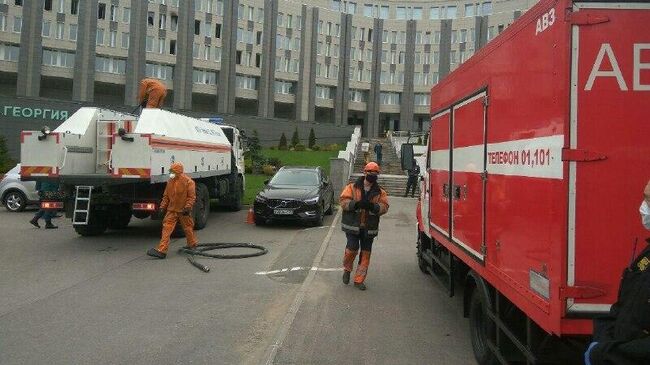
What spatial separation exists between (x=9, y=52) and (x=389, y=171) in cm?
3555

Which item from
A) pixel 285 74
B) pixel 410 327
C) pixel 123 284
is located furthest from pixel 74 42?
pixel 410 327

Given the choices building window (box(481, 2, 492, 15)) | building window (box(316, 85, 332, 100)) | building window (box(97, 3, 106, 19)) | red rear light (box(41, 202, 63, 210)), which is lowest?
red rear light (box(41, 202, 63, 210))

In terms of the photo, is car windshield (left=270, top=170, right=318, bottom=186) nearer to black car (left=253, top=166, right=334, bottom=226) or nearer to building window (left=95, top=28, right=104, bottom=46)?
black car (left=253, top=166, right=334, bottom=226)

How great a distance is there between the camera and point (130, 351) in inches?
185

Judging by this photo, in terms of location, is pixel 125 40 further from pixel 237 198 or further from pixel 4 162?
pixel 237 198

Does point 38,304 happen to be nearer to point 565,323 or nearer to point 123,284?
point 123,284

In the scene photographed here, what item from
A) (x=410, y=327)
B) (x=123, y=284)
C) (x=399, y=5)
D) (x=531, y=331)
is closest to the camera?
(x=531, y=331)

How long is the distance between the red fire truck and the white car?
15.7 metres

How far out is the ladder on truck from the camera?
10.1 m

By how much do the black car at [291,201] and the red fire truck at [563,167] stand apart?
9.08 meters

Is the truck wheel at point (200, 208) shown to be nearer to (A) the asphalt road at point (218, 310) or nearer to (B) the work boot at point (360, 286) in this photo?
(A) the asphalt road at point (218, 310)

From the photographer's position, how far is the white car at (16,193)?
1612 cm

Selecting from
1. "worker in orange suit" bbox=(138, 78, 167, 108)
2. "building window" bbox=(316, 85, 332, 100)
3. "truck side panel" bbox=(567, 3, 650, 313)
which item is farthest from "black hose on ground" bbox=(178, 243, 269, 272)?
"building window" bbox=(316, 85, 332, 100)

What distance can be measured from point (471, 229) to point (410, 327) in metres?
1.38
